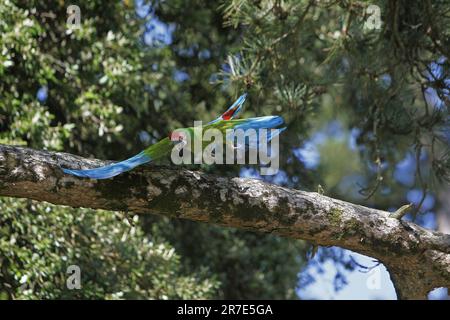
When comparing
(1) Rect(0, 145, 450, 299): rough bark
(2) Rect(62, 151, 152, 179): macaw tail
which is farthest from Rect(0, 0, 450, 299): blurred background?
(2) Rect(62, 151, 152, 179): macaw tail

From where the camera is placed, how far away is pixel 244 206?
2.23 m

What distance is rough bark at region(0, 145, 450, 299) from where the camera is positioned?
6.76 feet

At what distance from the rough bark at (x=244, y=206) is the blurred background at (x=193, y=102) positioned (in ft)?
0.50

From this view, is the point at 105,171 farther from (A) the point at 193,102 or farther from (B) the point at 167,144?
(A) the point at 193,102

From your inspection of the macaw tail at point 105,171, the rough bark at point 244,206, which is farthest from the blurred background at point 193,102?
the macaw tail at point 105,171

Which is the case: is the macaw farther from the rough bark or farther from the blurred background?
the blurred background

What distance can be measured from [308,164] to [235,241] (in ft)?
1.91

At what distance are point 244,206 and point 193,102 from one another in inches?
76.8

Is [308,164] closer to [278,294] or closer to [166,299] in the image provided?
[278,294]

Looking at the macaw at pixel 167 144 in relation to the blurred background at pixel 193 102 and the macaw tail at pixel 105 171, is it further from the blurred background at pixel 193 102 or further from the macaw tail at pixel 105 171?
the blurred background at pixel 193 102

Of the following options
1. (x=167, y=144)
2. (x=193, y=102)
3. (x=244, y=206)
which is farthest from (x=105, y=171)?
(x=193, y=102)

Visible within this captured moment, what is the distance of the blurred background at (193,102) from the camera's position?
3.08m

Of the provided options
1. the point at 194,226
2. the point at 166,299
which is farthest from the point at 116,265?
the point at 194,226

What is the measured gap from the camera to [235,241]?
13.6ft
